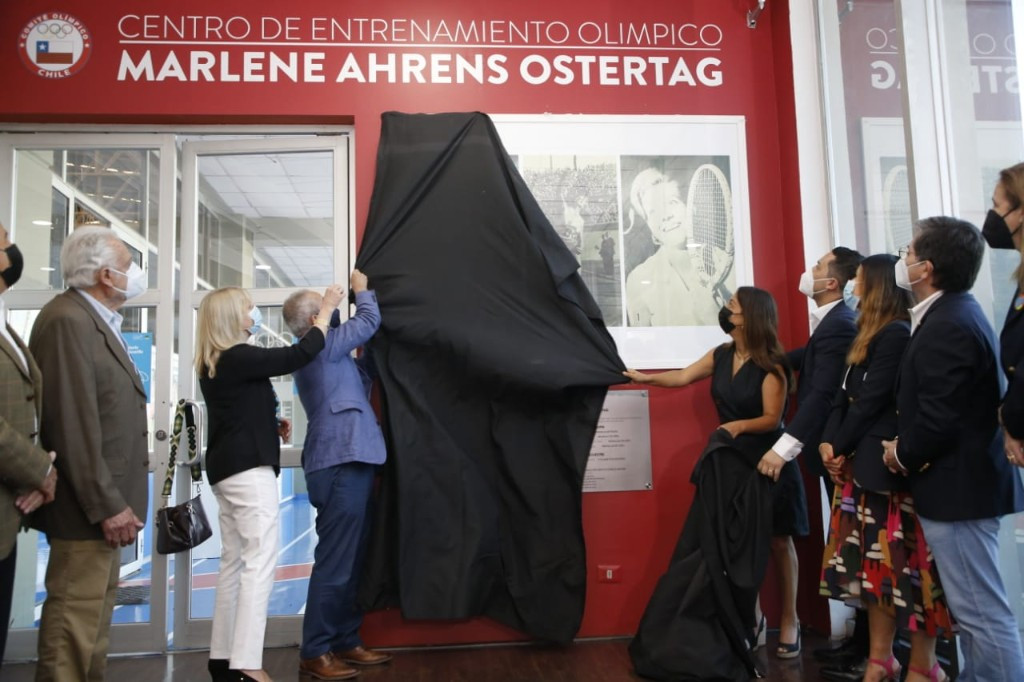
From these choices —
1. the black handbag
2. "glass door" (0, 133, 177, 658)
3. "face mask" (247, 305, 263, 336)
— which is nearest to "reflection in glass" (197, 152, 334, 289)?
"glass door" (0, 133, 177, 658)

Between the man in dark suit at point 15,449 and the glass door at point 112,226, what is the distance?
1339mm

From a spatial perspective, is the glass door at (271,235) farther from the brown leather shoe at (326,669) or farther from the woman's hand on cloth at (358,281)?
the brown leather shoe at (326,669)

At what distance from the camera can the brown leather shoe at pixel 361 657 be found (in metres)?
3.04

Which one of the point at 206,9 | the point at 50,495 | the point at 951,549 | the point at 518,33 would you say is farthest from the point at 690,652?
the point at 206,9

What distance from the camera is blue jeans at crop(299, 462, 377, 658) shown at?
2887 millimetres

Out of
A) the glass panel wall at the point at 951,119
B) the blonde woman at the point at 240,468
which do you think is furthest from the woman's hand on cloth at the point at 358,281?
the glass panel wall at the point at 951,119

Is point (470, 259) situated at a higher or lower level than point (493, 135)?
lower

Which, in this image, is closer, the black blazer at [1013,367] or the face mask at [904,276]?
the black blazer at [1013,367]

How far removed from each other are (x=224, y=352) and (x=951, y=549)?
2.26 m

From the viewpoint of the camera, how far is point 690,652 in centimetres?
269

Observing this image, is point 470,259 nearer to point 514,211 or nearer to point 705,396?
point 514,211

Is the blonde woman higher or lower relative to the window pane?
lower

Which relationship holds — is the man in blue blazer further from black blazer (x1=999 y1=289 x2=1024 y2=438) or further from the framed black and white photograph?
black blazer (x1=999 y1=289 x2=1024 y2=438)

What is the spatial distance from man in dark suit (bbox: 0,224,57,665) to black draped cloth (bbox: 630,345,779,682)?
6.60 feet
